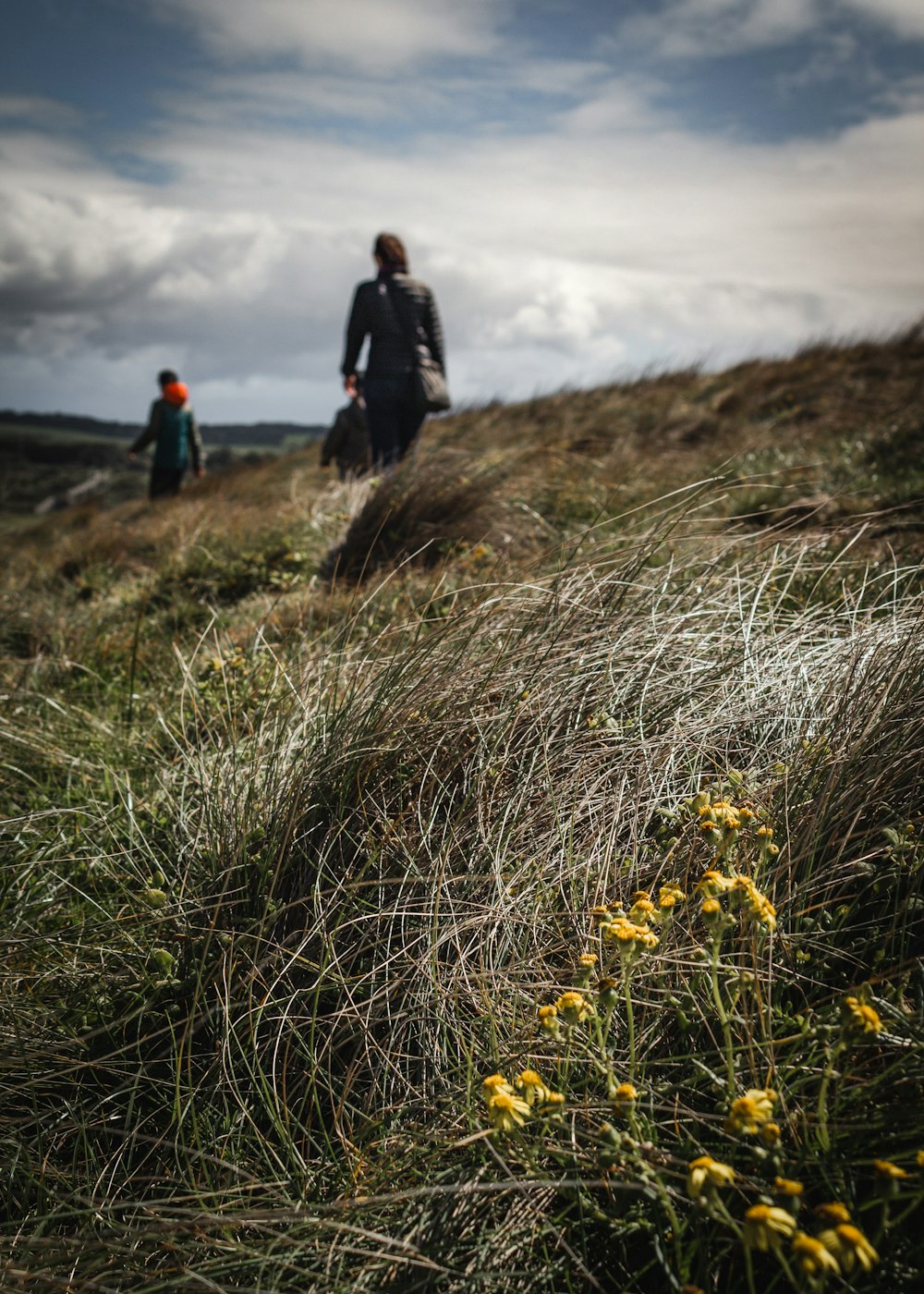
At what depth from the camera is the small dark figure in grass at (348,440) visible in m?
6.86

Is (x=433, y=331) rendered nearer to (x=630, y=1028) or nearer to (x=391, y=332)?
(x=391, y=332)

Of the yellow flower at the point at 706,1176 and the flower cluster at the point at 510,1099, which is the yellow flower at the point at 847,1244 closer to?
the yellow flower at the point at 706,1176

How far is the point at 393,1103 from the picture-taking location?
1.38 m

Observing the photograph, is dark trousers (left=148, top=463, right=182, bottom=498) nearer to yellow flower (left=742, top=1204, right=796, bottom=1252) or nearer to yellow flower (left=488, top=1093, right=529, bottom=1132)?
yellow flower (left=488, top=1093, right=529, bottom=1132)

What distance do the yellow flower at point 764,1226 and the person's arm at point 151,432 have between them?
10125mm

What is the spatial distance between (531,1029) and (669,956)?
0.92 feet

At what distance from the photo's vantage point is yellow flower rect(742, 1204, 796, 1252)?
79 cm

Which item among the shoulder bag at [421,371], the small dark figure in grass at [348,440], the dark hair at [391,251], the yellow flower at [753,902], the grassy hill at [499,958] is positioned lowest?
the grassy hill at [499,958]

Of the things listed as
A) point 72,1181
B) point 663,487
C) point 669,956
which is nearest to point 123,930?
point 72,1181

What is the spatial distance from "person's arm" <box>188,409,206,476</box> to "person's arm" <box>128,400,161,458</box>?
401 millimetres

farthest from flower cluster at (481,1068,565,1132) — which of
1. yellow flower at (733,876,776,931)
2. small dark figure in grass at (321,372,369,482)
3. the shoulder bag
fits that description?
small dark figure in grass at (321,372,369,482)

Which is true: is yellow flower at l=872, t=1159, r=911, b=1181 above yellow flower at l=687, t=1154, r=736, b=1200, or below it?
above

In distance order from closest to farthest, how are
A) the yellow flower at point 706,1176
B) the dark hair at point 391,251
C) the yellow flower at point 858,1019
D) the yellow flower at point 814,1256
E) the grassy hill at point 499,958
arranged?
the yellow flower at point 814,1256
the yellow flower at point 706,1176
the yellow flower at point 858,1019
the grassy hill at point 499,958
the dark hair at point 391,251

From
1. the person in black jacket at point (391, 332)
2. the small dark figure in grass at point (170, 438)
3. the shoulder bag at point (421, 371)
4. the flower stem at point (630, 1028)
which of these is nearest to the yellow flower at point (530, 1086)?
the flower stem at point (630, 1028)
